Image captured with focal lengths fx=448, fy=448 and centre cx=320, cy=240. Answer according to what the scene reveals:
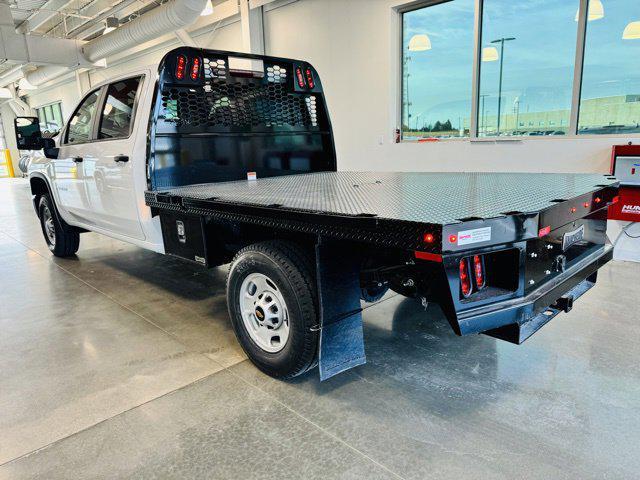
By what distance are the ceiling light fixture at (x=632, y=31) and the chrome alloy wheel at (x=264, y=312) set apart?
500cm

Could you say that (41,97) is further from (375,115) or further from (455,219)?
(455,219)

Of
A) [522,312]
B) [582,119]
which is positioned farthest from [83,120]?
[582,119]

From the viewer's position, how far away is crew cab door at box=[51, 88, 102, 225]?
4109 mm

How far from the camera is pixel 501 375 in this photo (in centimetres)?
249

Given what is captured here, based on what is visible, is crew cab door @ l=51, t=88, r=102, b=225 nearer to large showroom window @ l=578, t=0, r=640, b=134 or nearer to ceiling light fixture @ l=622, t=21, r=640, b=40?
large showroom window @ l=578, t=0, r=640, b=134

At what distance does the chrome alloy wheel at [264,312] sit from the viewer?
2.37 meters

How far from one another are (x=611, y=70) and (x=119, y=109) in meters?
5.16

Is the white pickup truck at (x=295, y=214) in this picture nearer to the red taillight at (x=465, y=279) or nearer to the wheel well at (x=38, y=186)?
the red taillight at (x=465, y=279)

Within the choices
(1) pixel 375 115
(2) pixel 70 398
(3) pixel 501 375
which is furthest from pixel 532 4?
(2) pixel 70 398

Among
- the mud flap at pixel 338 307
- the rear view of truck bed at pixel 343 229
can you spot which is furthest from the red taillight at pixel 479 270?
the mud flap at pixel 338 307

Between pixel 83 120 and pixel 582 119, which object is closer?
pixel 83 120


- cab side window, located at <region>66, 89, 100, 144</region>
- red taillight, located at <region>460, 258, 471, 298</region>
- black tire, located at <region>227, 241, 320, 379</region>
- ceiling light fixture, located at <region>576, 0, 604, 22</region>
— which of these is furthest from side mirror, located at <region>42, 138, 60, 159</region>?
ceiling light fixture, located at <region>576, 0, 604, 22</region>

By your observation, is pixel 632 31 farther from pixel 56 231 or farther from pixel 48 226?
pixel 48 226

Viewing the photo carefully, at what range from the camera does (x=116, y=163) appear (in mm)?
3502
